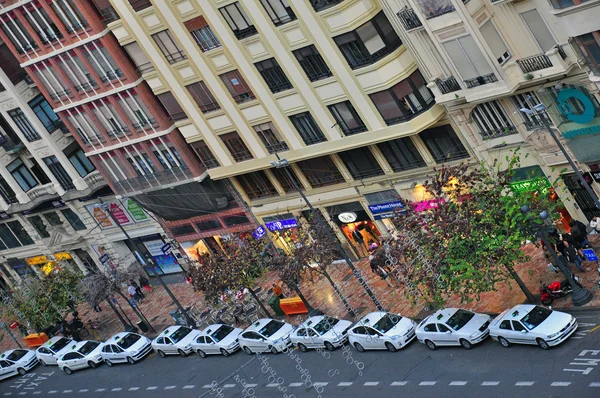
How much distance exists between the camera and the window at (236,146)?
65125mm

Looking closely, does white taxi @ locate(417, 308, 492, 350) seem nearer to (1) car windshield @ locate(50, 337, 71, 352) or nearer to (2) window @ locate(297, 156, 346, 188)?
(2) window @ locate(297, 156, 346, 188)

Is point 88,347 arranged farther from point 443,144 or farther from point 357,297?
point 443,144

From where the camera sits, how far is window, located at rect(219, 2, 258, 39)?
58.2 metres

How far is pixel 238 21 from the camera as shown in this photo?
192ft

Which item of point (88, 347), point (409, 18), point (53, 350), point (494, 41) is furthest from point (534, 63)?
point (53, 350)

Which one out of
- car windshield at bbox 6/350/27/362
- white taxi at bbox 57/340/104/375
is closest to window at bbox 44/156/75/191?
car windshield at bbox 6/350/27/362

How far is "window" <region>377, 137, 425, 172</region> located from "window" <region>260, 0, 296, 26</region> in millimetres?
9134

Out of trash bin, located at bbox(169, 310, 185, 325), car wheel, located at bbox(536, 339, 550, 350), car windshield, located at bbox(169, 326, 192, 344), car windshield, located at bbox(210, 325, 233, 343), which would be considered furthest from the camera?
trash bin, located at bbox(169, 310, 185, 325)

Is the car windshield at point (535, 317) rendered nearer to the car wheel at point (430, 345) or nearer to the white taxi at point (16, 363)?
the car wheel at point (430, 345)

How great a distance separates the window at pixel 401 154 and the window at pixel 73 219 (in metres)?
31.9

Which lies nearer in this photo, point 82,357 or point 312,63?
point 312,63

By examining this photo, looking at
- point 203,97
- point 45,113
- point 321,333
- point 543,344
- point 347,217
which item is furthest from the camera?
point 45,113

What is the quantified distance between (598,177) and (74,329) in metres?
38.0

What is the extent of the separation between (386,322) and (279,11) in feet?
62.7
